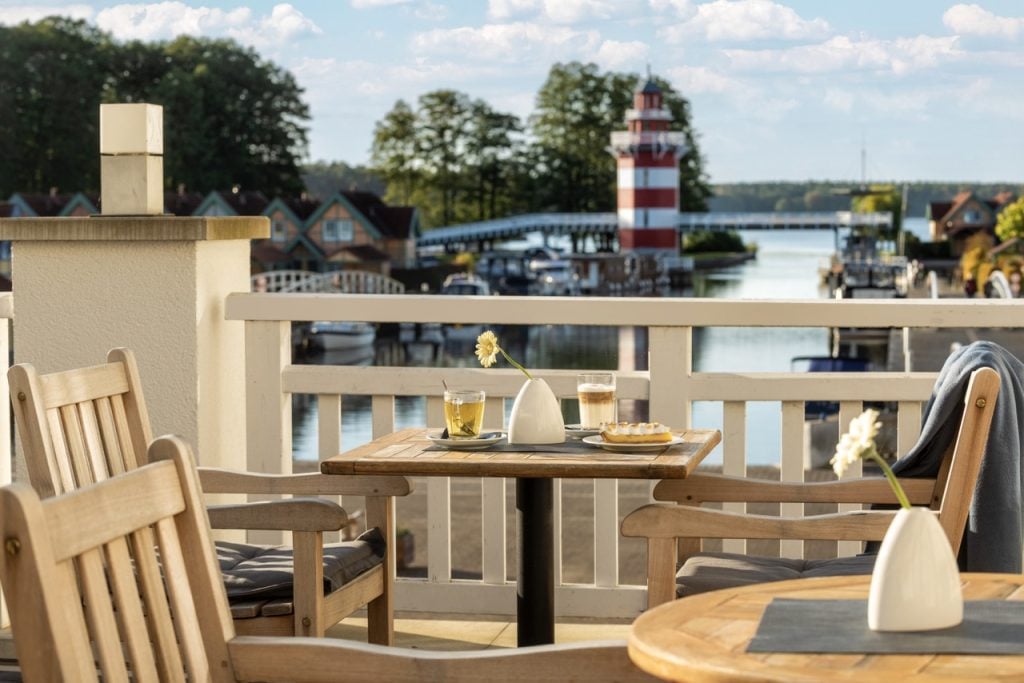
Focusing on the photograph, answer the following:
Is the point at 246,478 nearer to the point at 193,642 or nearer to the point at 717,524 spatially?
the point at 717,524

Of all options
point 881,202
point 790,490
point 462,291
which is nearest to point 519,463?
point 790,490

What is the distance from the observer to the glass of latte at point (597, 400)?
3066 millimetres

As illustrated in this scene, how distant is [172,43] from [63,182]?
33.3 ft

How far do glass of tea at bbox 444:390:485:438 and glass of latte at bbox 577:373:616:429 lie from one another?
26cm

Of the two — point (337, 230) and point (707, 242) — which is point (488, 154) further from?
point (707, 242)

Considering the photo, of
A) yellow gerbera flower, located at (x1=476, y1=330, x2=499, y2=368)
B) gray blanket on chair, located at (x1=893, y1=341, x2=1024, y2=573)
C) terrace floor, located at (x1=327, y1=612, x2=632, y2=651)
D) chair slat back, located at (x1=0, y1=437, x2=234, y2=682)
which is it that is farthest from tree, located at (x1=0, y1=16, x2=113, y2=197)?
chair slat back, located at (x1=0, y1=437, x2=234, y2=682)

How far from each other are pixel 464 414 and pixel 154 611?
4.26 ft

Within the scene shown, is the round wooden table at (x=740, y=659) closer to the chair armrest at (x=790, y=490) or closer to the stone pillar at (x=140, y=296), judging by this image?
the chair armrest at (x=790, y=490)

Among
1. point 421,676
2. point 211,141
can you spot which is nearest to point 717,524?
point 421,676

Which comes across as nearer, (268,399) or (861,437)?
(861,437)

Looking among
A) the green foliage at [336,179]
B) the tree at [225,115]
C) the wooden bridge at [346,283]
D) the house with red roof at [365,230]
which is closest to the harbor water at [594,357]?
the wooden bridge at [346,283]

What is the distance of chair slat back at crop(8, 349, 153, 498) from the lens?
2607 millimetres

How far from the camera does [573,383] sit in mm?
3676

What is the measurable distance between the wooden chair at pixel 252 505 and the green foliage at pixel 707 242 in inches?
4086
